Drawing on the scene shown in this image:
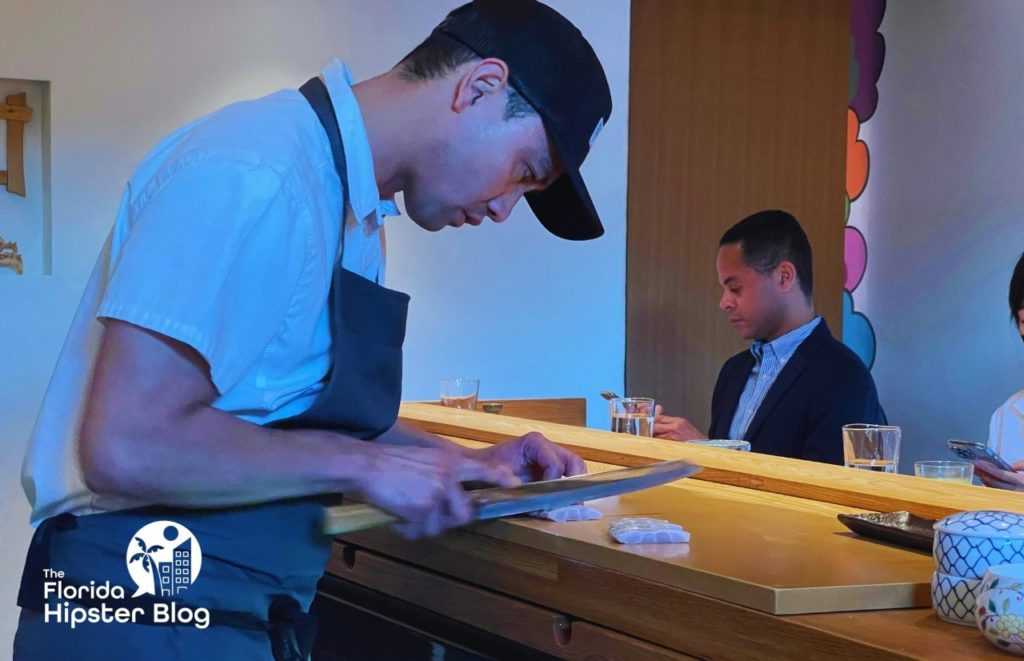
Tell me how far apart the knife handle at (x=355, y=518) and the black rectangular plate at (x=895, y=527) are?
60cm

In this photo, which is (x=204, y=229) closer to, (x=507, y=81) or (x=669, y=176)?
(x=507, y=81)

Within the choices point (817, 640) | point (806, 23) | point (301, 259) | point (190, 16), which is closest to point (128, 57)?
point (190, 16)

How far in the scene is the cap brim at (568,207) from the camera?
143 centimetres

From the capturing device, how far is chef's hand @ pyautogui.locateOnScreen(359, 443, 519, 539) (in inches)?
47.5

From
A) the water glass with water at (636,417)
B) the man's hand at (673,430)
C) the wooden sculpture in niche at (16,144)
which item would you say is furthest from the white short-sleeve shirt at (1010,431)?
the wooden sculpture in niche at (16,144)

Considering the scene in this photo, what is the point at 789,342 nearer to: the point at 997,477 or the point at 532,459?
the point at 997,477

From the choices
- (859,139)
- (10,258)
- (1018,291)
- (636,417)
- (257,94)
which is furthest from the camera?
(859,139)

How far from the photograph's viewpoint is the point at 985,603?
1.02 m

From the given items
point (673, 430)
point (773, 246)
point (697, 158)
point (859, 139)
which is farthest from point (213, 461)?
point (859, 139)

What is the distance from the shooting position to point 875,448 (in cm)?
204

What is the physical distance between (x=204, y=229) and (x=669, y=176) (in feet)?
13.8

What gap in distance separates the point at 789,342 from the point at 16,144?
2.73m

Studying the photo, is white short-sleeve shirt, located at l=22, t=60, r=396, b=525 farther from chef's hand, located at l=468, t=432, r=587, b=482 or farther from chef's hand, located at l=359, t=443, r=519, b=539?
chef's hand, located at l=468, t=432, r=587, b=482

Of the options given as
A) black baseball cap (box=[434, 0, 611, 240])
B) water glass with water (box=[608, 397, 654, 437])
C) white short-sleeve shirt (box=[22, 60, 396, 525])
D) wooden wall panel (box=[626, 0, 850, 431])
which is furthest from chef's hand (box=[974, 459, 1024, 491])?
wooden wall panel (box=[626, 0, 850, 431])
